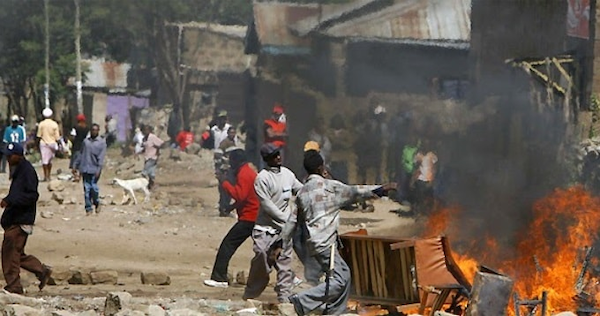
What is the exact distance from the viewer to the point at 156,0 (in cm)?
4375

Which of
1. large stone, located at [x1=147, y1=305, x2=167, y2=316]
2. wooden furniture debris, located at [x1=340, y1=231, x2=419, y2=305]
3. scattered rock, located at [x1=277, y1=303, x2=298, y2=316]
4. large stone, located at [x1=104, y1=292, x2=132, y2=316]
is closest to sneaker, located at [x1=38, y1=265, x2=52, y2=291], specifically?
large stone, located at [x1=104, y1=292, x2=132, y2=316]

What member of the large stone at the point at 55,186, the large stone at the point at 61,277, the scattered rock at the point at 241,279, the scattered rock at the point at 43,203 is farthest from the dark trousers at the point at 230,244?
the large stone at the point at 55,186

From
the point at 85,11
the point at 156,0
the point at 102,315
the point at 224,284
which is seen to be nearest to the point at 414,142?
Answer: the point at 224,284

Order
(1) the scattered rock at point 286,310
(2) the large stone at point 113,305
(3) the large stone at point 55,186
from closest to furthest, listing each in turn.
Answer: (2) the large stone at point 113,305 → (1) the scattered rock at point 286,310 → (3) the large stone at point 55,186

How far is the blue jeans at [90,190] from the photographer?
19891 mm

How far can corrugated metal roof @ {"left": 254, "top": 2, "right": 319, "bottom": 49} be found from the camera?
28.5 m

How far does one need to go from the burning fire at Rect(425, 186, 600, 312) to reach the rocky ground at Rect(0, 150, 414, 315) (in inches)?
84.5

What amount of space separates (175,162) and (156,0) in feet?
28.5

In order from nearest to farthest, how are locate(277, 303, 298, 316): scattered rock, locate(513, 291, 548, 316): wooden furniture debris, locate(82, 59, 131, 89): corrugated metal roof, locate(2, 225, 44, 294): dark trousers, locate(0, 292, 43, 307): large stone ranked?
1. locate(513, 291, 548, 316): wooden furniture debris
2. locate(277, 303, 298, 316): scattered rock
3. locate(0, 292, 43, 307): large stone
4. locate(2, 225, 44, 294): dark trousers
5. locate(82, 59, 131, 89): corrugated metal roof

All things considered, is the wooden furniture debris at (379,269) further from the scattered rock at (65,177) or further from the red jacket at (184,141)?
the red jacket at (184,141)

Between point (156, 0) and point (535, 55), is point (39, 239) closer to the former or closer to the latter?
point (535, 55)

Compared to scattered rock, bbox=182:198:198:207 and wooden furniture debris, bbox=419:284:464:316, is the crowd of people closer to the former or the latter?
wooden furniture debris, bbox=419:284:464:316

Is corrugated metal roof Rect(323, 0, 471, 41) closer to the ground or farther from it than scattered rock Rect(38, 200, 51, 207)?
farther from it

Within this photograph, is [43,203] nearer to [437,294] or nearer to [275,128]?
[275,128]
